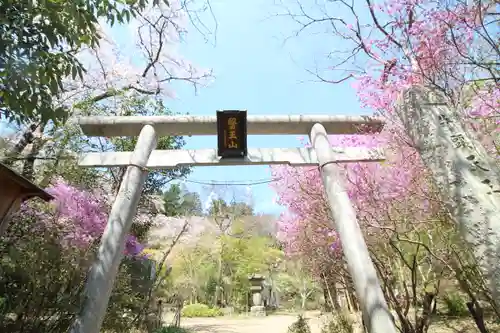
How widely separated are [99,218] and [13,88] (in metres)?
3.80

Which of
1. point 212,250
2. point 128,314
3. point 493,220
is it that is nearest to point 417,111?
point 493,220

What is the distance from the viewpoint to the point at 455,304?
818 centimetres

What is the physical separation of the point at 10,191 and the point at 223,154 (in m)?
2.43

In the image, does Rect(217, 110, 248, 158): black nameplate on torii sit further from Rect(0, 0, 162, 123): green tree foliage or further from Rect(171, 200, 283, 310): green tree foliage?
Rect(171, 200, 283, 310): green tree foliage

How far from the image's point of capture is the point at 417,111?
1768mm

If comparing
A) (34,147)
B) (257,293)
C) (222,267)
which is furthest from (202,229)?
(34,147)

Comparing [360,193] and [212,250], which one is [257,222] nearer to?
[212,250]

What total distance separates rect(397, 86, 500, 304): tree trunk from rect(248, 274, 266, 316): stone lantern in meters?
13.3

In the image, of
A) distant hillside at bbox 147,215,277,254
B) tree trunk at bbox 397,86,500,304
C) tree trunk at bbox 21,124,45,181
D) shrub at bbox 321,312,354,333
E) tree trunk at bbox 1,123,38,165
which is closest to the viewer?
tree trunk at bbox 397,86,500,304

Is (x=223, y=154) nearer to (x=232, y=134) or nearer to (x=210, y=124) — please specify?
(x=232, y=134)

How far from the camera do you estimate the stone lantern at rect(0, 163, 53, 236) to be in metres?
2.95

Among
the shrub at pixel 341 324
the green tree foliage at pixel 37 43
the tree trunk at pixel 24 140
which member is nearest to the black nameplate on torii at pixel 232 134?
the green tree foliage at pixel 37 43

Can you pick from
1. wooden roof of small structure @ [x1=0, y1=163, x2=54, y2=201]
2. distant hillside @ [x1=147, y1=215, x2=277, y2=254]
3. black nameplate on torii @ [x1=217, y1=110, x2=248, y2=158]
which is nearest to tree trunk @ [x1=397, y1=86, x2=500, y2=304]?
black nameplate on torii @ [x1=217, y1=110, x2=248, y2=158]

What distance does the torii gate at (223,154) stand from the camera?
375 cm
